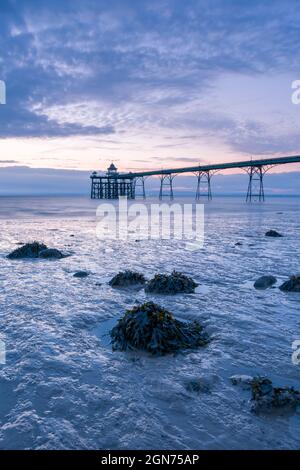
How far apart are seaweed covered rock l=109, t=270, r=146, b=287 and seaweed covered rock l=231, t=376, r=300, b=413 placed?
537 cm

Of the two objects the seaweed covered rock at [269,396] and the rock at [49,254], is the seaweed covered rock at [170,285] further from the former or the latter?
the rock at [49,254]

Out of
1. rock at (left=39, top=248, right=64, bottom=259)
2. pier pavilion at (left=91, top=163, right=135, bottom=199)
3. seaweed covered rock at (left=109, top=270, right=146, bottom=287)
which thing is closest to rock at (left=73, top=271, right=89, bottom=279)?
seaweed covered rock at (left=109, top=270, right=146, bottom=287)

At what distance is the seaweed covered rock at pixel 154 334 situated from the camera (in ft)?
19.0

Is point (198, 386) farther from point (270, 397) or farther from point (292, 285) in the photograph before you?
point (292, 285)

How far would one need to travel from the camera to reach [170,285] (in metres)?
8.98

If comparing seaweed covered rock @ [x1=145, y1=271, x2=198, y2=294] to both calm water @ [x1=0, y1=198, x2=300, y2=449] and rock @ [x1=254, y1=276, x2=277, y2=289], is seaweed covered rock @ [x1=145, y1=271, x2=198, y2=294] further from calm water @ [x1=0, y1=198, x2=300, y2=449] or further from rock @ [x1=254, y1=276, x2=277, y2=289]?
rock @ [x1=254, y1=276, x2=277, y2=289]

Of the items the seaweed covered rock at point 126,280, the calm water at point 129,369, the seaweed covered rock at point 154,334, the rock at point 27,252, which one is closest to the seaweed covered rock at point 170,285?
the calm water at point 129,369

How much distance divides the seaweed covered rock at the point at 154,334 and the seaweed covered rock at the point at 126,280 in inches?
122

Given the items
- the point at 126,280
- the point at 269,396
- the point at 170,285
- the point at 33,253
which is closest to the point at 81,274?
the point at 126,280
